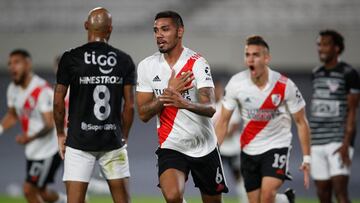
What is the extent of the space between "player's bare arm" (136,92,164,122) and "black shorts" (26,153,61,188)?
4.01 m

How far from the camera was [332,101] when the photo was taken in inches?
468

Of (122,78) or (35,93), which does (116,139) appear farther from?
(35,93)

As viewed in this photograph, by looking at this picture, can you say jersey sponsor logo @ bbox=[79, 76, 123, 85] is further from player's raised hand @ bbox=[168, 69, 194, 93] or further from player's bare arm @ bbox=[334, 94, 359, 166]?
player's bare arm @ bbox=[334, 94, 359, 166]

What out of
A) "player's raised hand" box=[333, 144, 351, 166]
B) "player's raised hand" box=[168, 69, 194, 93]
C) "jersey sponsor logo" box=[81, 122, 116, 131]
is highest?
"player's raised hand" box=[168, 69, 194, 93]

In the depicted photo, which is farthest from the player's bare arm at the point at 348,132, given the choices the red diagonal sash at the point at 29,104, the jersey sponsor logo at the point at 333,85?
the red diagonal sash at the point at 29,104

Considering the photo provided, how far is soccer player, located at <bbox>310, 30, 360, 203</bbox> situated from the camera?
11.7m

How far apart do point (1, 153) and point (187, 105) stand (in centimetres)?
1214

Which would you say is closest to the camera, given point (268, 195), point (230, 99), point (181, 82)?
point (181, 82)

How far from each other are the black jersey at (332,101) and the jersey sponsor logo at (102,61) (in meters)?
4.24

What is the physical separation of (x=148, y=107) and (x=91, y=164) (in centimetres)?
99

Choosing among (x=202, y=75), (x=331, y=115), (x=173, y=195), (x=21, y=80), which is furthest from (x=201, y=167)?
(x=21, y=80)

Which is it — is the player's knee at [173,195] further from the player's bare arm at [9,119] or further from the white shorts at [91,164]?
the player's bare arm at [9,119]

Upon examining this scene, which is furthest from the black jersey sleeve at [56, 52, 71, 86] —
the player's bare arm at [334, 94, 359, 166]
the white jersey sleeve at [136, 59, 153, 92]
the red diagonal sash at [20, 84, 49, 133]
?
the player's bare arm at [334, 94, 359, 166]

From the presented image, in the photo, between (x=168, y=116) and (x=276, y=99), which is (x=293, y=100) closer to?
(x=276, y=99)
